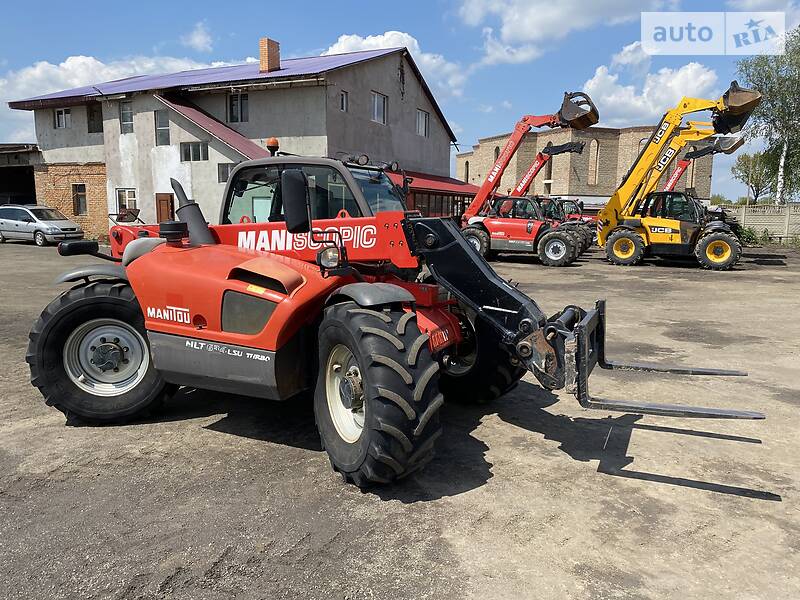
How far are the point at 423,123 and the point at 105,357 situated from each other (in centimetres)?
2766

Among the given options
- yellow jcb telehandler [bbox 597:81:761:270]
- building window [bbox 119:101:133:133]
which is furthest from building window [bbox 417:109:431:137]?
yellow jcb telehandler [bbox 597:81:761:270]

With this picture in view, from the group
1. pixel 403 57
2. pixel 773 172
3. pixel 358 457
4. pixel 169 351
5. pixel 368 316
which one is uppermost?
pixel 403 57

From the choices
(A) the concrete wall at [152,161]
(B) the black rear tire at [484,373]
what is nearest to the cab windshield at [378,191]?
(B) the black rear tire at [484,373]

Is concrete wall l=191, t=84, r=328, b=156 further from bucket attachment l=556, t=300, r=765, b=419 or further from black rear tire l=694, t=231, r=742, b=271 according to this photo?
bucket attachment l=556, t=300, r=765, b=419

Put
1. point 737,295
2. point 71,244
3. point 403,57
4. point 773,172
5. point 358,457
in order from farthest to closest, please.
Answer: point 773,172
point 403,57
point 737,295
point 71,244
point 358,457

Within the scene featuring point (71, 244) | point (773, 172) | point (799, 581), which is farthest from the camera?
point (773, 172)

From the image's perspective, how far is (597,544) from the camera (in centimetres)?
312

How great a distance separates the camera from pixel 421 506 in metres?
3.47

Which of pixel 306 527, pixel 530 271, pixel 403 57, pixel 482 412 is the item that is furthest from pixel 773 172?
pixel 306 527

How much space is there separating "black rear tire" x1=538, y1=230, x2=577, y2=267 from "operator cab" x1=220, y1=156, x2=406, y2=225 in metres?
12.9

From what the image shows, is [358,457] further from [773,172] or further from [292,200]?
[773,172]

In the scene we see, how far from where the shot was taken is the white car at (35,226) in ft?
77.7

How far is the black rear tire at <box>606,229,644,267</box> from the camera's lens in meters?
17.5

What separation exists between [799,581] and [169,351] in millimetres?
4003
